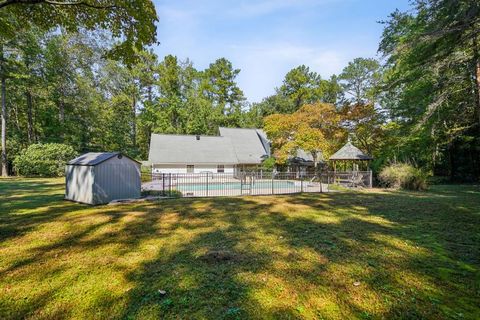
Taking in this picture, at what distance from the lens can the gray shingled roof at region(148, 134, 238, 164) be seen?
88.1 ft

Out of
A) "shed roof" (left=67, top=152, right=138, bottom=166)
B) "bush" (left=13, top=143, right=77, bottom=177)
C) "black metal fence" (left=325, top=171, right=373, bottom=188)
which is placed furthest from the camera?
"bush" (left=13, top=143, right=77, bottom=177)

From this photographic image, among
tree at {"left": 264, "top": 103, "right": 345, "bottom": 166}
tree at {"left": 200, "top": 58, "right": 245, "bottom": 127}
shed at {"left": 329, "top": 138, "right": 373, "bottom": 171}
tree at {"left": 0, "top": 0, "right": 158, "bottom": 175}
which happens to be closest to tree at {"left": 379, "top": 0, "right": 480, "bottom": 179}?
shed at {"left": 329, "top": 138, "right": 373, "bottom": 171}

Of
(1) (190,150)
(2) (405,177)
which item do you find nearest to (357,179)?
(2) (405,177)

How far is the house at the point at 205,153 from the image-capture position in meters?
26.7

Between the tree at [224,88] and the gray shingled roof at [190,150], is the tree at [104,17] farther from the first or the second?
the tree at [224,88]

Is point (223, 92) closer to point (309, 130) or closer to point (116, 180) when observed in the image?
point (309, 130)

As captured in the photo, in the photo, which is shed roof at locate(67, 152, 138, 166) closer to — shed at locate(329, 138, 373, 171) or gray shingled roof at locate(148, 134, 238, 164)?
gray shingled roof at locate(148, 134, 238, 164)

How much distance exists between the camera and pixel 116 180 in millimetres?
11406

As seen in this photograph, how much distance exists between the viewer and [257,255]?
4.99m

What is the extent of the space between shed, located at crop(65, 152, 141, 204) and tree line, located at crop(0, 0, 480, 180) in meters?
4.21

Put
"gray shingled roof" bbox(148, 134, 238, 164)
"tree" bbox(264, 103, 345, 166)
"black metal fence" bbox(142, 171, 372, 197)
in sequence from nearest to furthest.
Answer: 1. "black metal fence" bbox(142, 171, 372, 197)
2. "tree" bbox(264, 103, 345, 166)
3. "gray shingled roof" bbox(148, 134, 238, 164)

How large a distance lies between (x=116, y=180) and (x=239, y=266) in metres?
9.00

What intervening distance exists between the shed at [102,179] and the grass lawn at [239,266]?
98.1 inches

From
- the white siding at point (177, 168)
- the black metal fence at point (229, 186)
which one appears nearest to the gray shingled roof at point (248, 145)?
the white siding at point (177, 168)
